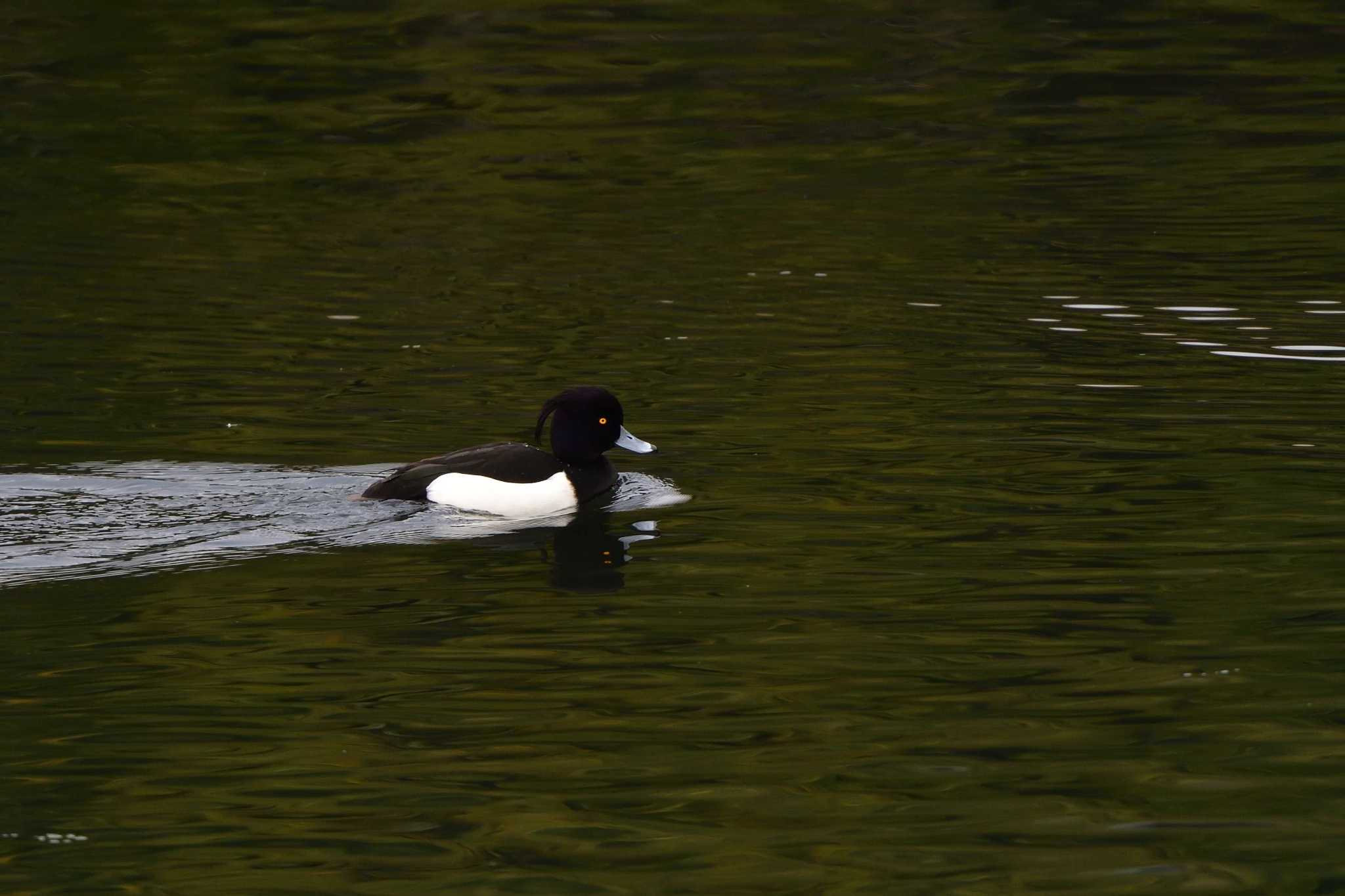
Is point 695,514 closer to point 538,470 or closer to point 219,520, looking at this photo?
point 538,470

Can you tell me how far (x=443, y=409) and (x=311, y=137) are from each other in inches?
559

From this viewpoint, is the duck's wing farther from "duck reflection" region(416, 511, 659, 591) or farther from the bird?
"duck reflection" region(416, 511, 659, 591)

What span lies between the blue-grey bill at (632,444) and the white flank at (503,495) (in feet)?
1.17

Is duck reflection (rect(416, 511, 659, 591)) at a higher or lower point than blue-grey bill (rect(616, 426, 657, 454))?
lower

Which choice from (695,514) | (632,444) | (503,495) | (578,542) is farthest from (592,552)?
(632,444)

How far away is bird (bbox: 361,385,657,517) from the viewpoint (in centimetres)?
1074

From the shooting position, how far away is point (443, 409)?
1327cm

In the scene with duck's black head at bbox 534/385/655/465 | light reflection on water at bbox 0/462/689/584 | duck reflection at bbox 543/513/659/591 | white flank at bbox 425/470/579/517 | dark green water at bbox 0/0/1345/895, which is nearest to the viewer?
dark green water at bbox 0/0/1345/895

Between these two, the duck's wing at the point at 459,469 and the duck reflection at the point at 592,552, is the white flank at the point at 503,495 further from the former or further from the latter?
the duck reflection at the point at 592,552

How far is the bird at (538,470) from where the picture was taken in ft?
35.2

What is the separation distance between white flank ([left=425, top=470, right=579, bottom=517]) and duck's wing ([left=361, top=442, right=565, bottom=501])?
0.03 meters

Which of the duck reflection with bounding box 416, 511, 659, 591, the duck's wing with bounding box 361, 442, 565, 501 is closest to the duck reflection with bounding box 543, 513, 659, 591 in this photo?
the duck reflection with bounding box 416, 511, 659, 591

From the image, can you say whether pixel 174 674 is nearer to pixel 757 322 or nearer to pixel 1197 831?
pixel 1197 831

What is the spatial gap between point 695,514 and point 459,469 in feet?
4.00
